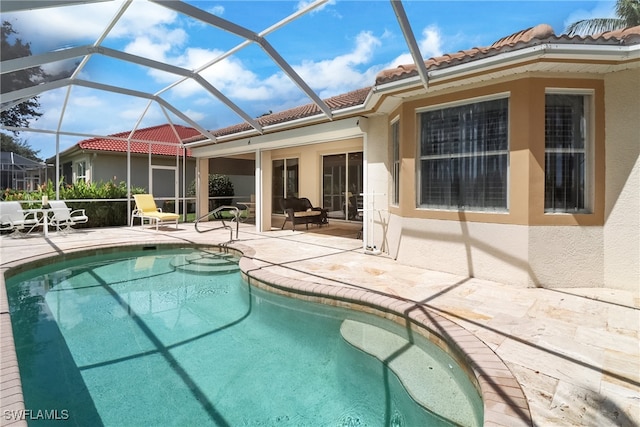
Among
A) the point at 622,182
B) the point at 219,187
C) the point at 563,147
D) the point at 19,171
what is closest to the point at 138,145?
the point at 219,187

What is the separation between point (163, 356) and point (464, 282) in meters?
4.77

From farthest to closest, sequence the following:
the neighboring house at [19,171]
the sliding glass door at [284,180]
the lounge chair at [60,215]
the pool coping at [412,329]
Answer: the neighboring house at [19,171], the sliding glass door at [284,180], the lounge chair at [60,215], the pool coping at [412,329]

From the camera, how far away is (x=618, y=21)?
26.4m

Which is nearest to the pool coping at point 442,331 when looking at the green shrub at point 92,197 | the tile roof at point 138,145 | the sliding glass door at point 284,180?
the sliding glass door at point 284,180

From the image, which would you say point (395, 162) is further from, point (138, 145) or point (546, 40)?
point (138, 145)

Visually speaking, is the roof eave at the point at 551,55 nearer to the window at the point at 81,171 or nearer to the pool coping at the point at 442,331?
the pool coping at the point at 442,331

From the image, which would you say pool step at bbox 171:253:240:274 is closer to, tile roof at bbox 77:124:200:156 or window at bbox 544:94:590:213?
window at bbox 544:94:590:213

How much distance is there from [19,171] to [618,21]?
49792 mm

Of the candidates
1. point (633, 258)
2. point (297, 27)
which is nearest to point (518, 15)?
point (297, 27)

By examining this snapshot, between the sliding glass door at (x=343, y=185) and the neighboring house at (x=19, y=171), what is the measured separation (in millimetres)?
18599

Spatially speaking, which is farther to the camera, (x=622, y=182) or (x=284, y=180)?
(x=284, y=180)

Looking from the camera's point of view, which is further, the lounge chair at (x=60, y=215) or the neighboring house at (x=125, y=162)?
the neighboring house at (x=125, y=162)

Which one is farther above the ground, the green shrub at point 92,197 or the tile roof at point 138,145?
the tile roof at point 138,145

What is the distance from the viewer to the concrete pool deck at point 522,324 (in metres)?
2.64
